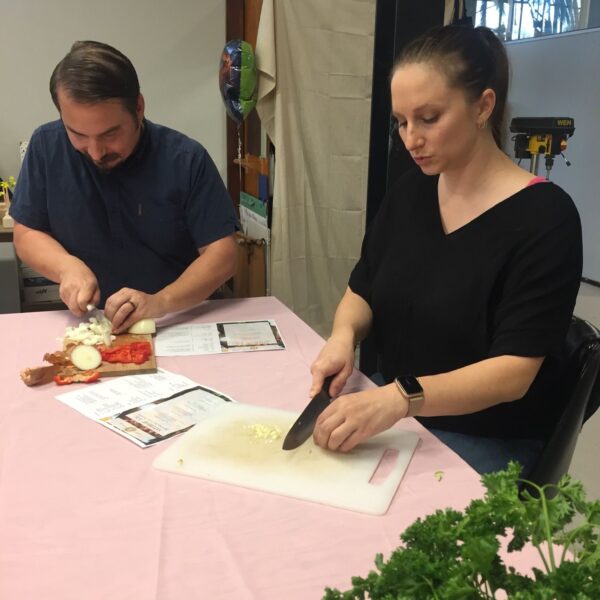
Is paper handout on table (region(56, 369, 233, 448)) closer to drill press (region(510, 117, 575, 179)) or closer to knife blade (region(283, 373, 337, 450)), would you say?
knife blade (region(283, 373, 337, 450))

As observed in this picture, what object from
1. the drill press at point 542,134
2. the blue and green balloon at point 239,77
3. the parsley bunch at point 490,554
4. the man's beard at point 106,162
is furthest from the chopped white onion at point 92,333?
the drill press at point 542,134

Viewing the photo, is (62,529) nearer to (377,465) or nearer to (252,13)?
(377,465)

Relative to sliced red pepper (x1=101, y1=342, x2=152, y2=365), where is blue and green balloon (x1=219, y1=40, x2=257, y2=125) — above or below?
above

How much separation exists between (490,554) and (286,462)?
593 mm

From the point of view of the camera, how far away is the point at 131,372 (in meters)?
1.34

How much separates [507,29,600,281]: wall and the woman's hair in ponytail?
Result: 3.01 meters

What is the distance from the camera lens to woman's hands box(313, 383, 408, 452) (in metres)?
1.01

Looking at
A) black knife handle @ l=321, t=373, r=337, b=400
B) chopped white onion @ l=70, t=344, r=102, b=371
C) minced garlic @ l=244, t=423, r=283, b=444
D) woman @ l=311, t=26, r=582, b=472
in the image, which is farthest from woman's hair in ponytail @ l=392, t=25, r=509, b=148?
chopped white onion @ l=70, t=344, r=102, b=371

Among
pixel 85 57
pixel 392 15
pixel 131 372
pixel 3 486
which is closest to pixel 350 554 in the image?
pixel 3 486

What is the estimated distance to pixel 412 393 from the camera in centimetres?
109

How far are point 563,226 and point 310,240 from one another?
2218mm

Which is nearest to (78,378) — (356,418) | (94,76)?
(356,418)

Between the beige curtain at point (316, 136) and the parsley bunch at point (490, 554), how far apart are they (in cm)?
278

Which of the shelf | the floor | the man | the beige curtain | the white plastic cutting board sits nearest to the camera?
the white plastic cutting board
